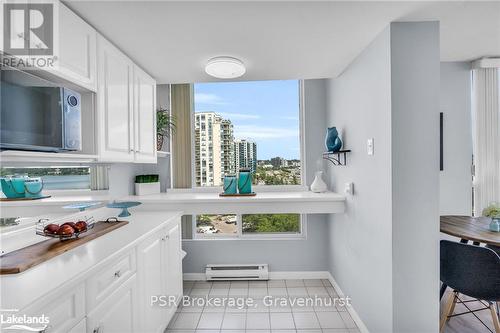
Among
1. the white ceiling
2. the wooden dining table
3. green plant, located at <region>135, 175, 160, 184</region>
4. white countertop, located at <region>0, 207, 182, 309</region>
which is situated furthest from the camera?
green plant, located at <region>135, 175, 160, 184</region>

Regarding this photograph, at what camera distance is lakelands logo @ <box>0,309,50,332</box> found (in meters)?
0.76

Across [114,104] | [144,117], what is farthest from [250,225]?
[114,104]

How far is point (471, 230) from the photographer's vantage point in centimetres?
194

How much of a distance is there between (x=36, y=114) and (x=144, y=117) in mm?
1193

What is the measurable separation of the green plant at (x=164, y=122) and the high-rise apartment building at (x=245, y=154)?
0.77 m

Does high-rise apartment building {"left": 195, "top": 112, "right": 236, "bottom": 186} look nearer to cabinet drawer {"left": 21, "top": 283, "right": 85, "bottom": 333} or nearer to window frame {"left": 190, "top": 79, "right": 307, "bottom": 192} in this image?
window frame {"left": 190, "top": 79, "right": 307, "bottom": 192}

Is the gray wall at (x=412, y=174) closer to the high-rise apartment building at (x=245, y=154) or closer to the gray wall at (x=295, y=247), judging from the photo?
the gray wall at (x=295, y=247)

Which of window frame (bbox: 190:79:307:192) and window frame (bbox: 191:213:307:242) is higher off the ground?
window frame (bbox: 190:79:307:192)

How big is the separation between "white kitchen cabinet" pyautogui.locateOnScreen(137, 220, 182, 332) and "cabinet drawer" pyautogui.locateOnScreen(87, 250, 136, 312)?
0.11 meters

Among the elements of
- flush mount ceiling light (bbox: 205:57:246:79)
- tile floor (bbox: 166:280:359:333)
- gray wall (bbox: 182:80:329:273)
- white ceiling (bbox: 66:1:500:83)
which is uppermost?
white ceiling (bbox: 66:1:500:83)

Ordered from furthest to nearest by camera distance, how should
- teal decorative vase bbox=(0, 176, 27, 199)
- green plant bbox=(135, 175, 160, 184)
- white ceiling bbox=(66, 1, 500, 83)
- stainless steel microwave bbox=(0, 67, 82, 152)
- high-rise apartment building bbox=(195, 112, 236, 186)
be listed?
high-rise apartment building bbox=(195, 112, 236, 186), green plant bbox=(135, 175, 160, 184), white ceiling bbox=(66, 1, 500, 83), teal decorative vase bbox=(0, 176, 27, 199), stainless steel microwave bbox=(0, 67, 82, 152)

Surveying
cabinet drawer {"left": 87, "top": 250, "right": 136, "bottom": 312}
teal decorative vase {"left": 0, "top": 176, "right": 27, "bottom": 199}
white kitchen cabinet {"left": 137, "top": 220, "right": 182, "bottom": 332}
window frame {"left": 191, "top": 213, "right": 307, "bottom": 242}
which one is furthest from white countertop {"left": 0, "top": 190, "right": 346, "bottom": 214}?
teal decorative vase {"left": 0, "top": 176, "right": 27, "bottom": 199}

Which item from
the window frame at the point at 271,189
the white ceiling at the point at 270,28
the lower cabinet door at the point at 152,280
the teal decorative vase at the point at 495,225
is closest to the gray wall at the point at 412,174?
the white ceiling at the point at 270,28

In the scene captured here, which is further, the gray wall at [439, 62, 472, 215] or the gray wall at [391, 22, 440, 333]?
the gray wall at [439, 62, 472, 215]
